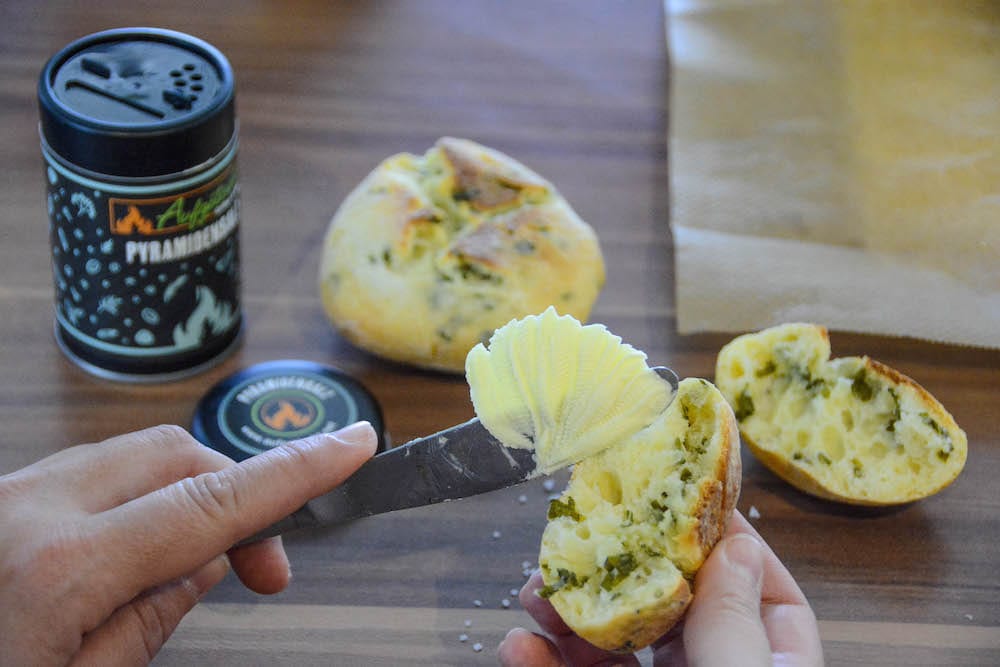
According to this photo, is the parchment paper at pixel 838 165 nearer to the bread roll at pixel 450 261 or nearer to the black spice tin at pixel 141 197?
the bread roll at pixel 450 261

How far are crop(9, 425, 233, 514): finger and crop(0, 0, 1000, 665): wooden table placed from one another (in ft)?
0.47

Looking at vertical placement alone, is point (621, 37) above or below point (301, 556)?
above

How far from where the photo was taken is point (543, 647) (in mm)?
955

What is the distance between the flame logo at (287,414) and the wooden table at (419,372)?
0.10 metres

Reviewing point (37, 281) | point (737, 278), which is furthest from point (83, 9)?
point (737, 278)

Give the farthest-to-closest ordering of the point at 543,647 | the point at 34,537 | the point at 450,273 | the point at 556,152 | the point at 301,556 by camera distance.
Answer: the point at 556,152 < the point at 450,273 < the point at 301,556 < the point at 543,647 < the point at 34,537

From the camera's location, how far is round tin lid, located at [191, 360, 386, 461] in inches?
44.3

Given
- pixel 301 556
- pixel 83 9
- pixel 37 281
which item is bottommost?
pixel 301 556

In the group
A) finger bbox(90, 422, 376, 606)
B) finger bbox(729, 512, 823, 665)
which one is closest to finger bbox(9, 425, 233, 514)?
finger bbox(90, 422, 376, 606)

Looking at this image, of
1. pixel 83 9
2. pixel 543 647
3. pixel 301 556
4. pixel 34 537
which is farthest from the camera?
pixel 83 9

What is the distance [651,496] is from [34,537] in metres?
0.43

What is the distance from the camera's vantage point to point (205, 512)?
2.72 ft

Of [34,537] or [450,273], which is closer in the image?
[34,537]

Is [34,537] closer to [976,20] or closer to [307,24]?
[307,24]
